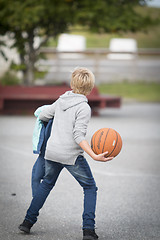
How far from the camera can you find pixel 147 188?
249 inches

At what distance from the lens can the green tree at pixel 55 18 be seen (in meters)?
14.6

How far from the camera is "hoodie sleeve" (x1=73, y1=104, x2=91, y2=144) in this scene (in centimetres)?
411

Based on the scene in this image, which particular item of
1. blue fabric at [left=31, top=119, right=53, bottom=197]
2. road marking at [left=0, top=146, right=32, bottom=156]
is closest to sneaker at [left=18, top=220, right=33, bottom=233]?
blue fabric at [left=31, top=119, right=53, bottom=197]

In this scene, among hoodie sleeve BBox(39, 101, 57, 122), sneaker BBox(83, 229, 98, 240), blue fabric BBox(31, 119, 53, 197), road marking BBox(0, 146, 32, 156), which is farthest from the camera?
road marking BBox(0, 146, 32, 156)

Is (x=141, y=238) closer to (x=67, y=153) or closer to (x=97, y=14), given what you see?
(x=67, y=153)

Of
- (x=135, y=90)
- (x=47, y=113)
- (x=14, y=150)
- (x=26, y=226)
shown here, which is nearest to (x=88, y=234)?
(x=26, y=226)

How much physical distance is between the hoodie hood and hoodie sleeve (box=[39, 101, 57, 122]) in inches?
4.8

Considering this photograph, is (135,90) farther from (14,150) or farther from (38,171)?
(38,171)

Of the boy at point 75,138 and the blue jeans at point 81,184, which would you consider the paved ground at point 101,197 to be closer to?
the blue jeans at point 81,184

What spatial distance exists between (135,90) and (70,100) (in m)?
21.1

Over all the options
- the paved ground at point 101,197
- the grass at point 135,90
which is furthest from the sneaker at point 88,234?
the grass at point 135,90

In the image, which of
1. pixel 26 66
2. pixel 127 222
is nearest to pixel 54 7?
pixel 26 66

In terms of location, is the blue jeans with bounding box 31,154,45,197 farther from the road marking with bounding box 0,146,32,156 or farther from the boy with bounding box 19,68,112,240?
the road marking with bounding box 0,146,32,156

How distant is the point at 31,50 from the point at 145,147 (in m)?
7.59
